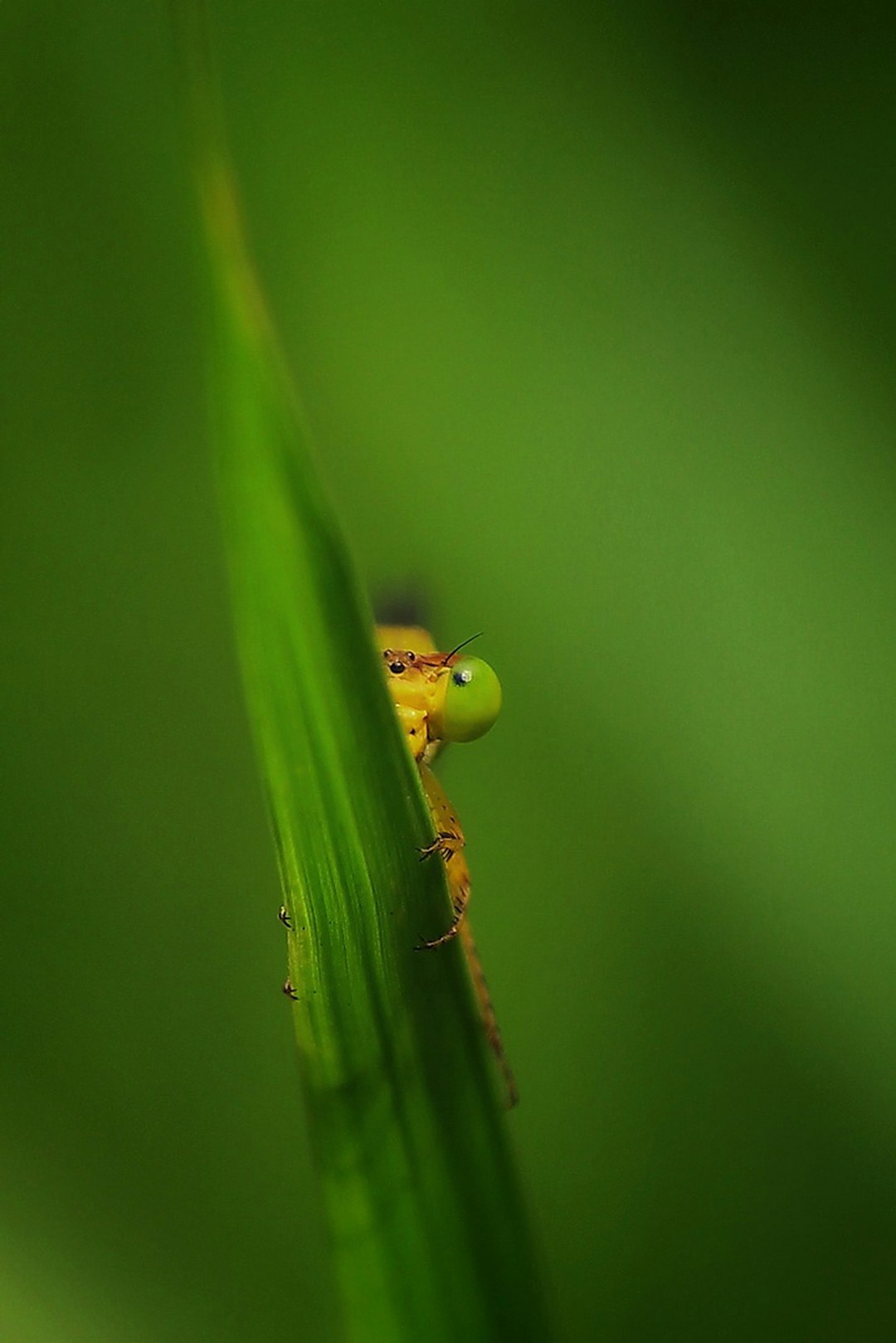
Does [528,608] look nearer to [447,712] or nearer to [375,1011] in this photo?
[447,712]

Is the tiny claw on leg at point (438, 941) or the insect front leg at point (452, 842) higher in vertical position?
the insect front leg at point (452, 842)

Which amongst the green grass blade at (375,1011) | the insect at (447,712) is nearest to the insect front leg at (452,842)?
the insect at (447,712)

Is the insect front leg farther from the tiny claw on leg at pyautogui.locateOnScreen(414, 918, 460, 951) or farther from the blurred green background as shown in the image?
the tiny claw on leg at pyautogui.locateOnScreen(414, 918, 460, 951)

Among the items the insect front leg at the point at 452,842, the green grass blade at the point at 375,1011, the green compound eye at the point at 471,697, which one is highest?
the green compound eye at the point at 471,697

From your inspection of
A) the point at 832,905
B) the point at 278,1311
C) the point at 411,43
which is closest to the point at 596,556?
the point at 832,905

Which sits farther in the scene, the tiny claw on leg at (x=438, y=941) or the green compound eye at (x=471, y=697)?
the green compound eye at (x=471, y=697)

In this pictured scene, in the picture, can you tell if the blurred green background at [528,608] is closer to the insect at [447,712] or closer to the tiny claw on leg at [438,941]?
the insect at [447,712]

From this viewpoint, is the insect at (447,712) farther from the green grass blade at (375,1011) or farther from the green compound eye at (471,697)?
the green grass blade at (375,1011)
